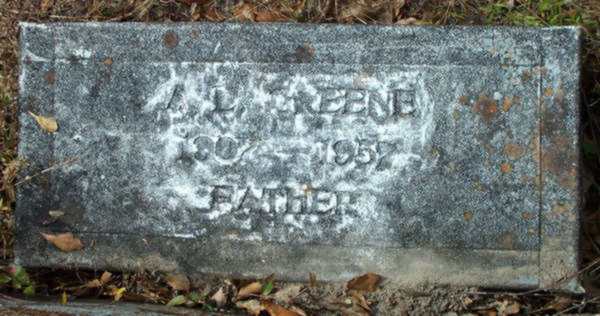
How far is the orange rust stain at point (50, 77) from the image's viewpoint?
2.80 meters

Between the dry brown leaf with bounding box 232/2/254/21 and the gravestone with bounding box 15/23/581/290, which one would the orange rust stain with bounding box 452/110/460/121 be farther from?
the dry brown leaf with bounding box 232/2/254/21

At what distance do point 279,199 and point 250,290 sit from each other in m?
0.41

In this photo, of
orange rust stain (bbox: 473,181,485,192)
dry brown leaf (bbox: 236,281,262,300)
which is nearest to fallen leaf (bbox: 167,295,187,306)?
dry brown leaf (bbox: 236,281,262,300)

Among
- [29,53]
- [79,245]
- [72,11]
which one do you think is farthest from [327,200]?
[72,11]

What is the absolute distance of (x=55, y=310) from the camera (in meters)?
2.45

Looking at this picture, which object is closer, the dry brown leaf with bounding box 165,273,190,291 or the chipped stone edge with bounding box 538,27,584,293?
the chipped stone edge with bounding box 538,27,584,293

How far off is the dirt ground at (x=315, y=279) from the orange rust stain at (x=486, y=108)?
718mm

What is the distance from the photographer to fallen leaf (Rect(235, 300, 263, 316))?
2807mm

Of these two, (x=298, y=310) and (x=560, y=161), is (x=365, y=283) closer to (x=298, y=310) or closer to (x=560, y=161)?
(x=298, y=310)

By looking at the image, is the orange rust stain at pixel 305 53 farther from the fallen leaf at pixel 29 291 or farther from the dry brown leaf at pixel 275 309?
the fallen leaf at pixel 29 291

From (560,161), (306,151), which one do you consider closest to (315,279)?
(306,151)

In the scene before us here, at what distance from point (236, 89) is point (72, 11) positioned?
45.7 inches

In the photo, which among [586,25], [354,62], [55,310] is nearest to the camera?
[55,310]

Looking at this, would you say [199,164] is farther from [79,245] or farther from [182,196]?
[79,245]
